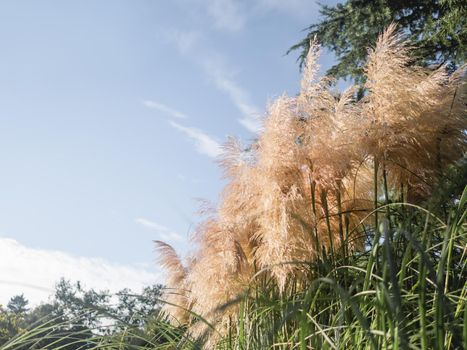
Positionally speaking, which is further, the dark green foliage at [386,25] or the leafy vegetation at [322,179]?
the dark green foliage at [386,25]

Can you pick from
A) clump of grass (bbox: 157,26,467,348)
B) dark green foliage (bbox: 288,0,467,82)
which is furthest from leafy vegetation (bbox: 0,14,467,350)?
dark green foliage (bbox: 288,0,467,82)

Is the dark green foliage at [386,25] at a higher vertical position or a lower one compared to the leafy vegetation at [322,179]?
higher

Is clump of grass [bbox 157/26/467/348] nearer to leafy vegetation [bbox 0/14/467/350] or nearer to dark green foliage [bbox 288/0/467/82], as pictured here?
leafy vegetation [bbox 0/14/467/350]

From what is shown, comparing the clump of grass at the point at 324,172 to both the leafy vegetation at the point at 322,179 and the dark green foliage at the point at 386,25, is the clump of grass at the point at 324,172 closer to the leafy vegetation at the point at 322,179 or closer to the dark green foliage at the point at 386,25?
the leafy vegetation at the point at 322,179

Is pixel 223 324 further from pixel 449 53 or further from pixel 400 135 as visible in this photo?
pixel 449 53

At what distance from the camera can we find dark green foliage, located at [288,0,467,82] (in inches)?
363

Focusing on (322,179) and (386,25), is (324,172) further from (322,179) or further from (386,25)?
(386,25)

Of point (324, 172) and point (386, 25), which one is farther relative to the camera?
point (386, 25)

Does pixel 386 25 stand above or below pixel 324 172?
above

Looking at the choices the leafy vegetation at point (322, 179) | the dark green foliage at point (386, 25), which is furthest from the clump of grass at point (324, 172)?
the dark green foliage at point (386, 25)

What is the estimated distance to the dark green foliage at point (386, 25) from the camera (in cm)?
922


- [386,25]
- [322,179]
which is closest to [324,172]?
[322,179]

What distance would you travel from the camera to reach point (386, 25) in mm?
9406

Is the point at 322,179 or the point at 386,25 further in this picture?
the point at 386,25
